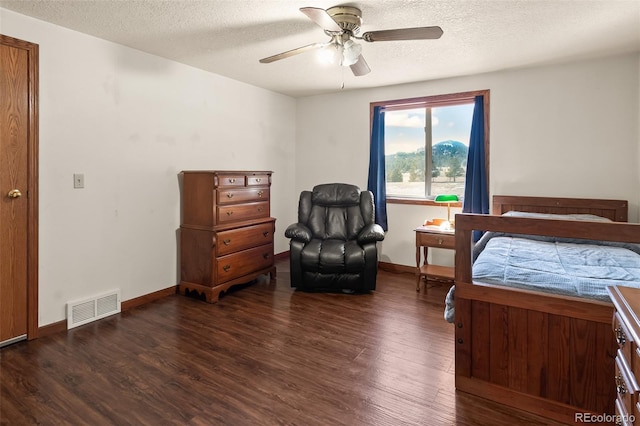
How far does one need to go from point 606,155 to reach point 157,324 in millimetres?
4391

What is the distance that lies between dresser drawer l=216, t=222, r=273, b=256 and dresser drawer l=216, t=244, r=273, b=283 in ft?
0.19

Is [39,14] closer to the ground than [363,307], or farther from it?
farther from it

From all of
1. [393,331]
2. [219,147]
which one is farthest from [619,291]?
[219,147]

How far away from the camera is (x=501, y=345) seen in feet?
6.24

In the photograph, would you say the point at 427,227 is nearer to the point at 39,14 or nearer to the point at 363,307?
the point at 363,307

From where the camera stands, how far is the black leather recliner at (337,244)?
3.58 meters

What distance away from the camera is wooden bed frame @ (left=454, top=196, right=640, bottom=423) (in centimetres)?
167

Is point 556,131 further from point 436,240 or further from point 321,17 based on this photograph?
point 321,17

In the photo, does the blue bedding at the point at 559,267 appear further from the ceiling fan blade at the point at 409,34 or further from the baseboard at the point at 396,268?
the baseboard at the point at 396,268

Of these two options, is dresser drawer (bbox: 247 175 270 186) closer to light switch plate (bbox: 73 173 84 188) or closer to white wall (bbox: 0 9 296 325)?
white wall (bbox: 0 9 296 325)

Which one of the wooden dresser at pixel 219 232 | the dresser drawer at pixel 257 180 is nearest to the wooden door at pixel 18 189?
the wooden dresser at pixel 219 232

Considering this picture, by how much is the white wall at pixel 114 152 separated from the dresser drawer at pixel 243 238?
593mm
